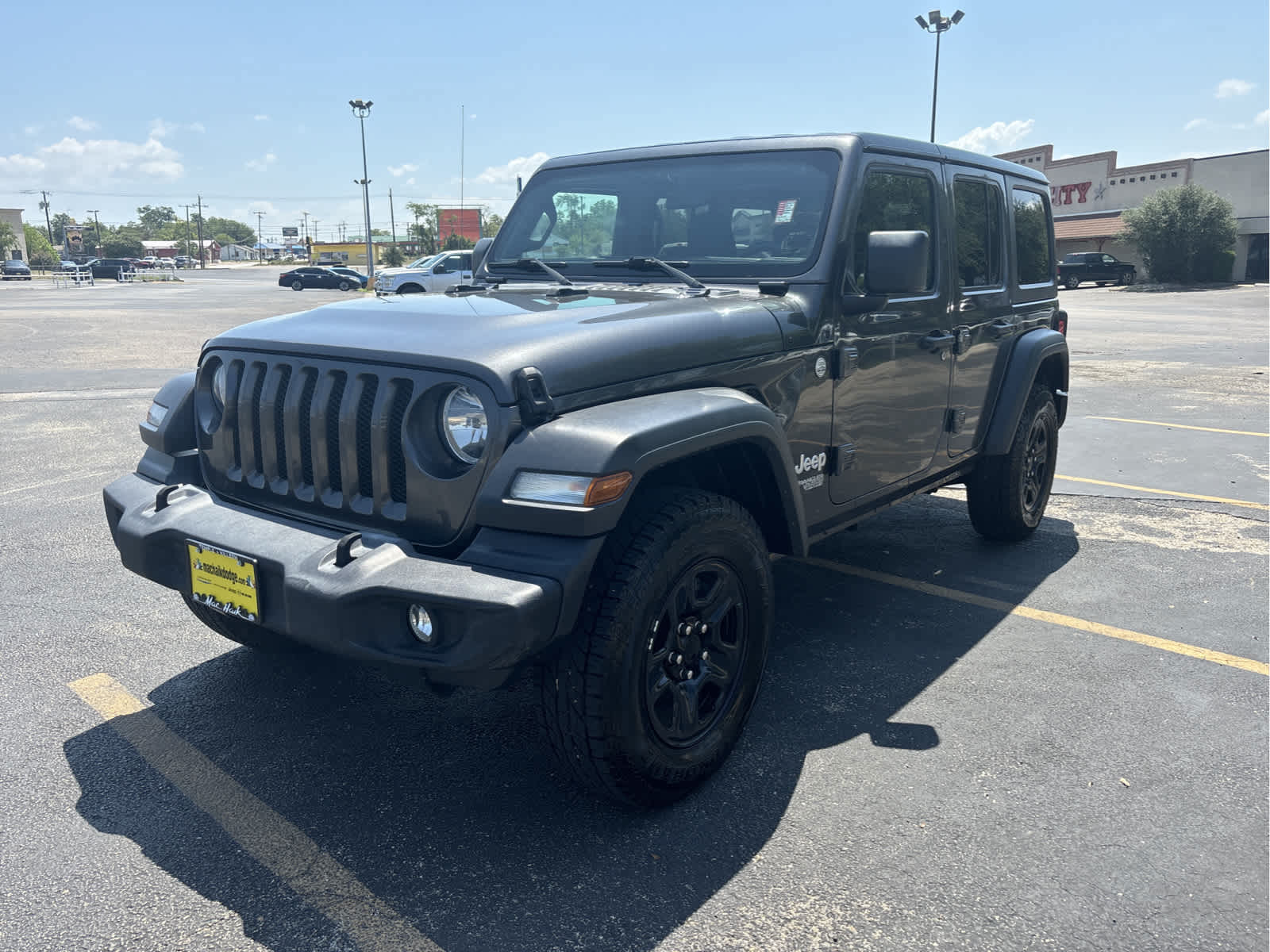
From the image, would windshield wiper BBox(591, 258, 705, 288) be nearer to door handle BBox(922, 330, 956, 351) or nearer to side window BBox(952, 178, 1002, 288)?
door handle BBox(922, 330, 956, 351)

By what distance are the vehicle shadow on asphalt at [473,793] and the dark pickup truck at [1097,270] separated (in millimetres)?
42985

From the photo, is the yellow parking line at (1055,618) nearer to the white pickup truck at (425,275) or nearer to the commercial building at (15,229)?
the white pickup truck at (425,275)

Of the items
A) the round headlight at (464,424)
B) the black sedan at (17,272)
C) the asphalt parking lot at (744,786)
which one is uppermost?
the black sedan at (17,272)

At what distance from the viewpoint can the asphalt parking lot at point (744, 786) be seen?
2408mm

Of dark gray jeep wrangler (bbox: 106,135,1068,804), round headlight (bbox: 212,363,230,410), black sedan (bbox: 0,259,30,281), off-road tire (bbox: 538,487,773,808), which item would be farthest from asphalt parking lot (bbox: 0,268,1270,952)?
black sedan (bbox: 0,259,30,281)

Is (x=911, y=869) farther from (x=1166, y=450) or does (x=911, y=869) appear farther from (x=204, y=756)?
(x=1166, y=450)

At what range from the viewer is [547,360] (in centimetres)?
263

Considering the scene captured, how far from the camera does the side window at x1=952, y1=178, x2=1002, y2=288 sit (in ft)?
14.7

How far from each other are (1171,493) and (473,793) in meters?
5.67

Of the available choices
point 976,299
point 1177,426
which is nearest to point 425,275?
point 1177,426

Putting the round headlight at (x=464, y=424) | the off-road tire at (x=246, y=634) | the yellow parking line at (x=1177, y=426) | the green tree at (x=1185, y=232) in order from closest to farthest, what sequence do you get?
the round headlight at (x=464, y=424)
the off-road tire at (x=246, y=634)
the yellow parking line at (x=1177, y=426)
the green tree at (x=1185, y=232)

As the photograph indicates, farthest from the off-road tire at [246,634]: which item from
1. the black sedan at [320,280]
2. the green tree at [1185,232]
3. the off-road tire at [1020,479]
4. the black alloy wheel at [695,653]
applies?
the green tree at [1185,232]

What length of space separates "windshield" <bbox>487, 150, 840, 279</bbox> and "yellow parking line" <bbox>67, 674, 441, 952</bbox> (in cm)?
225

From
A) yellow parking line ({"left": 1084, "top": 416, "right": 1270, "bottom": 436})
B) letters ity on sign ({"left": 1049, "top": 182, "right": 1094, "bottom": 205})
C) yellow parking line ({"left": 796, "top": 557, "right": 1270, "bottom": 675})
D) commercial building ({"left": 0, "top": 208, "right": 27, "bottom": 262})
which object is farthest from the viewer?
commercial building ({"left": 0, "top": 208, "right": 27, "bottom": 262})
